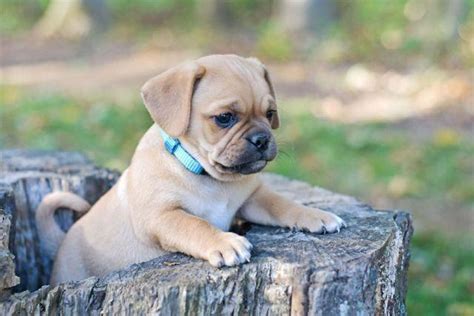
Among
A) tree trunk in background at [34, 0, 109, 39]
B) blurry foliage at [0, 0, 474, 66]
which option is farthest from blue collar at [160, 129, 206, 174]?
tree trunk in background at [34, 0, 109, 39]

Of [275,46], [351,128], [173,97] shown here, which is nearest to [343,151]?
[351,128]

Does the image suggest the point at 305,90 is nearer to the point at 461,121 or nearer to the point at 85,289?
the point at 461,121

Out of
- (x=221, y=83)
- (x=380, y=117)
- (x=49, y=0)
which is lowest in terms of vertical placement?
(x=221, y=83)

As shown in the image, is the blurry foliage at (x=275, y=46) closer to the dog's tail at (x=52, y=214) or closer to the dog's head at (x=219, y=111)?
the dog's tail at (x=52, y=214)

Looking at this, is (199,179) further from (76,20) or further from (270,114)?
(76,20)

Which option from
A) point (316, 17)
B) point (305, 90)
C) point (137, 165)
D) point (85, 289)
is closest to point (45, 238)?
point (137, 165)

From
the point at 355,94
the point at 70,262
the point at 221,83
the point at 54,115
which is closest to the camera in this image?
the point at 221,83
